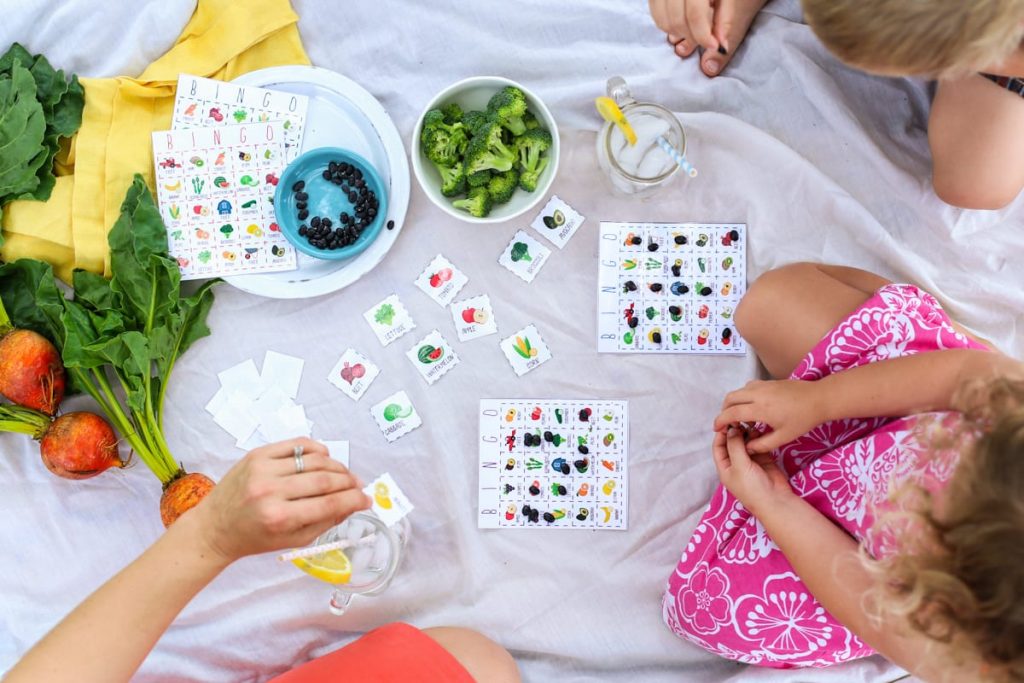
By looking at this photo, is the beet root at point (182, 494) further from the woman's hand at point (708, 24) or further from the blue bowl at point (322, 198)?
the woman's hand at point (708, 24)

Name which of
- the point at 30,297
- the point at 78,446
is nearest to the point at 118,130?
the point at 30,297

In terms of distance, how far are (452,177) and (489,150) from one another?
72mm

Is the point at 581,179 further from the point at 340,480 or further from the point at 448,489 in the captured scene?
the point at 340,480

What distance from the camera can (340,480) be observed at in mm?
924

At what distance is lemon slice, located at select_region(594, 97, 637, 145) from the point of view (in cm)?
119

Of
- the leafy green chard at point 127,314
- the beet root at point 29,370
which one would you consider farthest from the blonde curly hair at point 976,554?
the beet root at point 29,370

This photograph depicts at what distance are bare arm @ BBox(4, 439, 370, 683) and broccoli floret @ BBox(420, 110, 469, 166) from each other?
0.49 m

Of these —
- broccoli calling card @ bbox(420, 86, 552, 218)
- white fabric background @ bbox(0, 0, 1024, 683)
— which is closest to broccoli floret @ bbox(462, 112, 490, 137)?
broccoli calling card @ bbox(420, 86, 552, 218)

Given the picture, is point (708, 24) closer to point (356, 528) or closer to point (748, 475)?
point (748, 475)

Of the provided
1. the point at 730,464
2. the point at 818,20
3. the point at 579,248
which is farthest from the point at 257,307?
the point at 818,20

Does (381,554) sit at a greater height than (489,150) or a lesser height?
lesser

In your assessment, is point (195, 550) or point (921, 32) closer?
point (921, 32)

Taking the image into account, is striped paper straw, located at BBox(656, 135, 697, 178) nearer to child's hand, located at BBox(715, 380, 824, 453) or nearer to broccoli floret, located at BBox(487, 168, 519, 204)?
broccoli floret, located at BBox(487, 168, 519, 204)

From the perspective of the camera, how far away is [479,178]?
1.21 m
